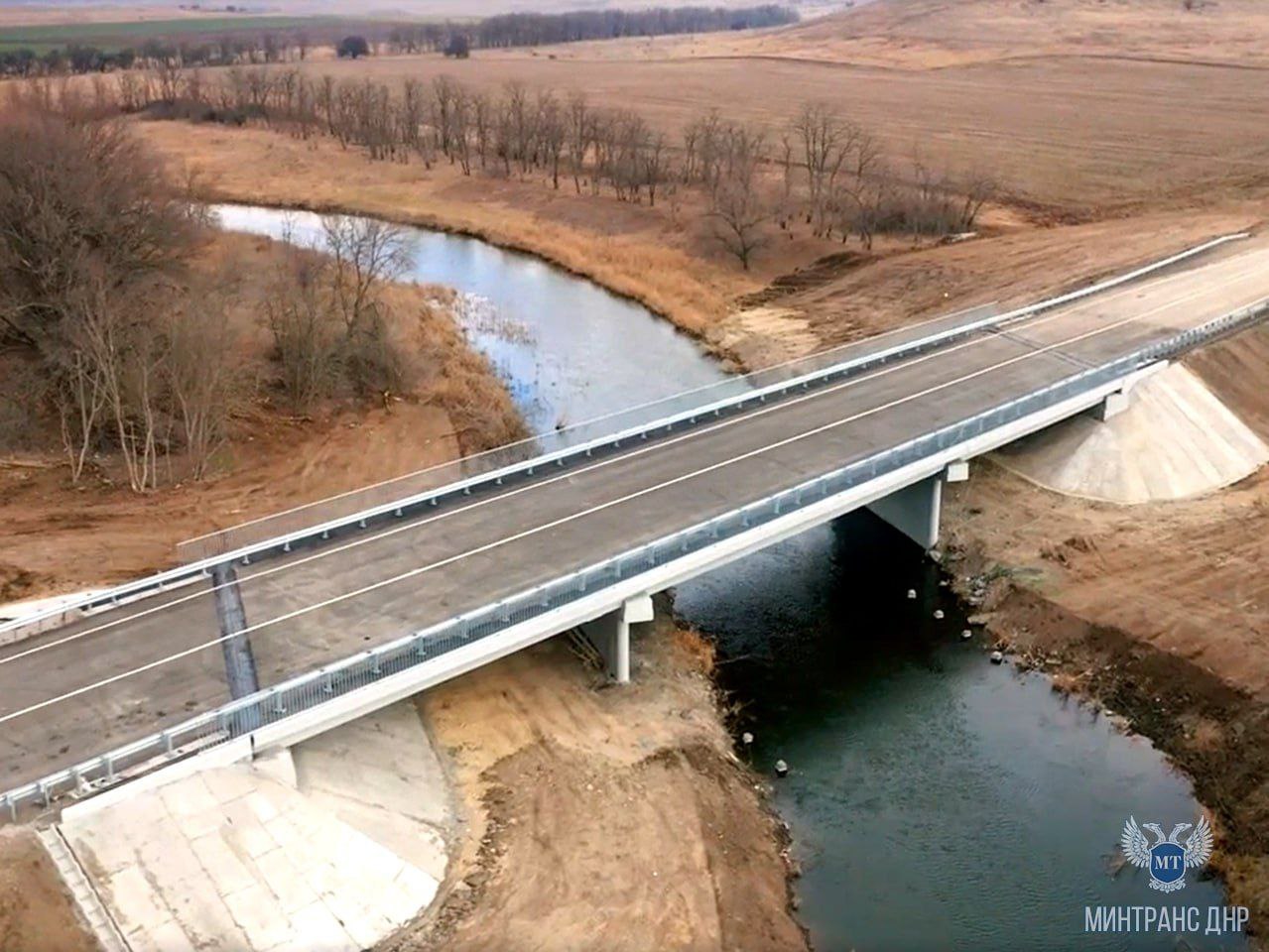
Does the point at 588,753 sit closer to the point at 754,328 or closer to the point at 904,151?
the point at 754,328

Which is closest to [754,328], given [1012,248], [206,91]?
[1012,248]

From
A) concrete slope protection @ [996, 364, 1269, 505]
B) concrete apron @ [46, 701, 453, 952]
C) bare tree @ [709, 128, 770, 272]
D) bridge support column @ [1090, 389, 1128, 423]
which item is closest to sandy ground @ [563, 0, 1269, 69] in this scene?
bare tree @ [709, 128, 770, 272]

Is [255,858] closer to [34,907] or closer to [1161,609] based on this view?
[34,907]

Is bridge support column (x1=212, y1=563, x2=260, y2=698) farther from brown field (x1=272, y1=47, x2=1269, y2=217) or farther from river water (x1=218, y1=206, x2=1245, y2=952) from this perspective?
brown field (x1=272, y1=47, x2=1269, y2=217)

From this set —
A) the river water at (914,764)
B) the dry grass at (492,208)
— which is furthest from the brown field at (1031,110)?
the river water at (914,764)

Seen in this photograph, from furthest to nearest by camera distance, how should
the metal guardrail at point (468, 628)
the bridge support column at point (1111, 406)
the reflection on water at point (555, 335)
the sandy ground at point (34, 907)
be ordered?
the reflection on water at point (555, 335), the bridge support column at point (1111, 406), the metal guardrail at point (468, 628), the sandy ground at point (34, 907)

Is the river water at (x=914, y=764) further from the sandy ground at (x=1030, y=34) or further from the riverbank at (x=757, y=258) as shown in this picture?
the sandy ground at (x=1030, y=34)
